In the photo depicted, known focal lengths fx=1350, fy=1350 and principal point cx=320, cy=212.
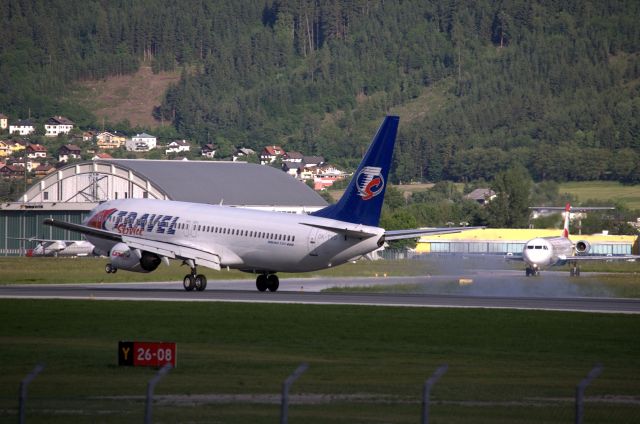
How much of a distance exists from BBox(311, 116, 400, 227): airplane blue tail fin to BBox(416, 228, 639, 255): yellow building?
67.5 metres

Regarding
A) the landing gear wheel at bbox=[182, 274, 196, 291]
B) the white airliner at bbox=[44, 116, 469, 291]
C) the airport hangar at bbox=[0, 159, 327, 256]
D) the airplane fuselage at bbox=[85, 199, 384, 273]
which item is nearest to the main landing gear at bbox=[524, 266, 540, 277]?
the white airliner at bbox=[44, 116, 469, 291]

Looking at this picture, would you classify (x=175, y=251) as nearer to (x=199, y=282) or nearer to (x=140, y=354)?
(x=199, y=282)

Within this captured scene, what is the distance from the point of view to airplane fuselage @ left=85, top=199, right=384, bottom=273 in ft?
213

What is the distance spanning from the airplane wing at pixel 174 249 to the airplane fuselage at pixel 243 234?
0.32 feet

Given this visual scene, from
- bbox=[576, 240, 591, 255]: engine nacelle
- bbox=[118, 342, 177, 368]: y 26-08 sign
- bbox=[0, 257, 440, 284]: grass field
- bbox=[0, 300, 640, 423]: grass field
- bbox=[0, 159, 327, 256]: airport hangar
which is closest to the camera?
bbox=[0, 300, 640, 423]: grass field

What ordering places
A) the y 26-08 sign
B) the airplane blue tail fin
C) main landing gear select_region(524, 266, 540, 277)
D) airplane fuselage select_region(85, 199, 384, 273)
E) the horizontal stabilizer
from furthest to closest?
main landing gear select_region(524, 266, 540, 277)
airplane fuselage select_region(85, 199, 384, 273)
the airplane blue tail fin
the horizontal stabilizer
the y 26-08 sign

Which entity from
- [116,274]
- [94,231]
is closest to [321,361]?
[94,231]

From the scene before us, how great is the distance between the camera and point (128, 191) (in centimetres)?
14188

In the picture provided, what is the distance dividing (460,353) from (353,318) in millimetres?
11360

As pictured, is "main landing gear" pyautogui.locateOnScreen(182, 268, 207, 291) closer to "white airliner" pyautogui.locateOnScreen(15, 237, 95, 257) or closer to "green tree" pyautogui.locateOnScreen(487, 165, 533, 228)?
"white airliner" pyautogui.locateOnScreen(15, 237, 95, 257)

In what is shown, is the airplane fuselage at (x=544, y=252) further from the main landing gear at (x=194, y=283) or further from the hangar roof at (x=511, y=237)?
the main landing gear at (x=194, y=283)

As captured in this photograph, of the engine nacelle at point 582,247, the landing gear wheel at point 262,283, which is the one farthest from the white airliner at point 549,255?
the landing gear wheel at point 262,283

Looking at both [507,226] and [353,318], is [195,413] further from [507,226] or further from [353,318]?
[507,226]

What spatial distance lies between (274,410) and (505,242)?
378ft
